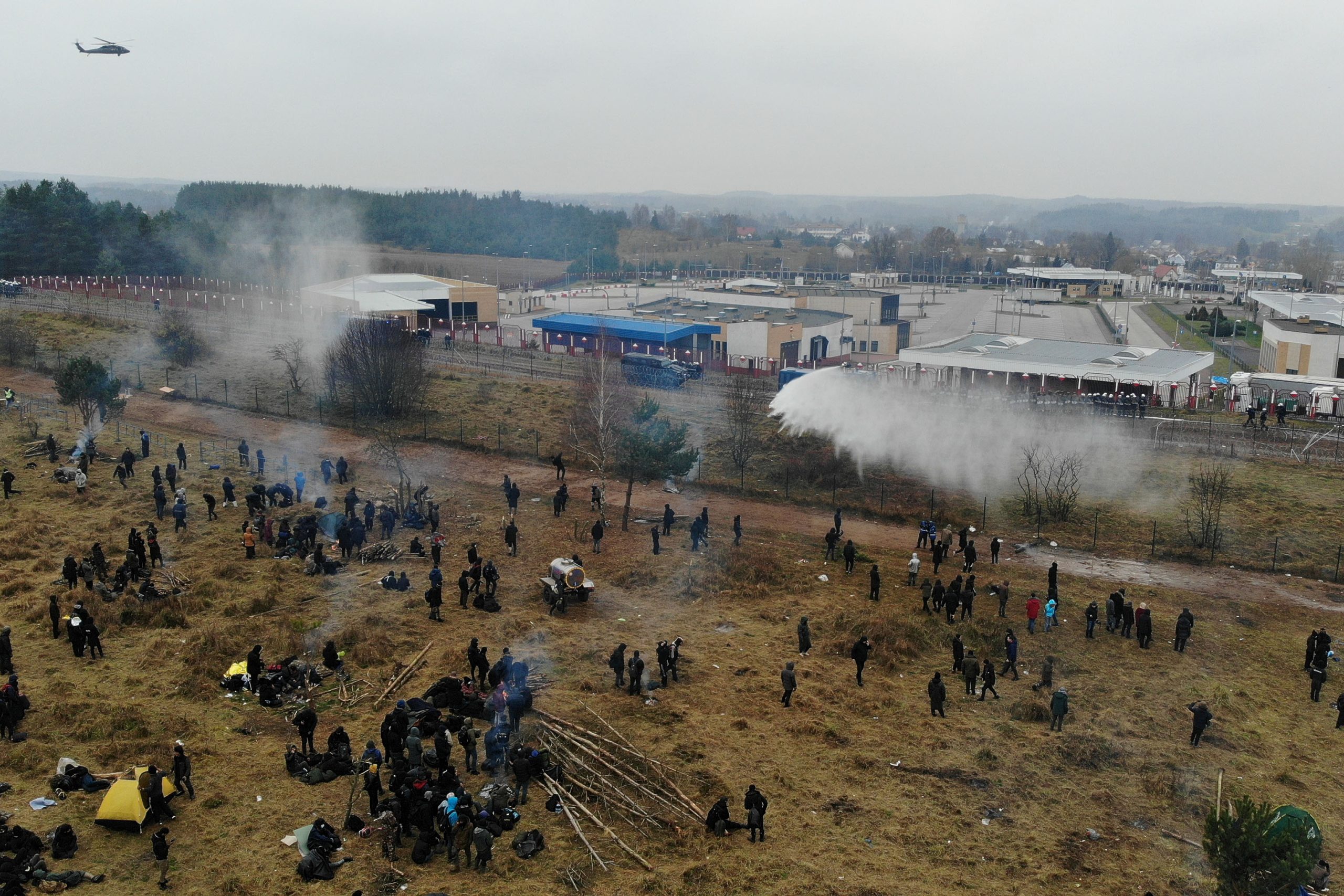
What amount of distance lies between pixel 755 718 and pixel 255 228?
116 meters

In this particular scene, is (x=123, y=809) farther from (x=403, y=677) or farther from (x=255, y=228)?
(x=255, y=228)

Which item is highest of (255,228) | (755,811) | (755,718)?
(255,228)

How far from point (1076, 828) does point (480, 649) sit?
10.5 metres

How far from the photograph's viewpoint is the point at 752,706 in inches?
750

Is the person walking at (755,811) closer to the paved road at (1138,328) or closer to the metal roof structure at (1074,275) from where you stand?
the paved road at (1138,328)

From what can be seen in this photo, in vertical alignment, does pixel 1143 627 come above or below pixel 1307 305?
below

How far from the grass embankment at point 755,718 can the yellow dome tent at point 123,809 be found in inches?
9.8

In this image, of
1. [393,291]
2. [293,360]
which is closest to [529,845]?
[293,360]

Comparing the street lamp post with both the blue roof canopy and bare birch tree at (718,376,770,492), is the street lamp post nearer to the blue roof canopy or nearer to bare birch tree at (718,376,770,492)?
the blue roof canopy

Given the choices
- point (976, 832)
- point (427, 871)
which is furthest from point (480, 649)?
point (976, 832)

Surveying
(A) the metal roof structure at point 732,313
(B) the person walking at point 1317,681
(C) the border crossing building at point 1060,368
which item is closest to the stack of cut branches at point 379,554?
(B) the person walking at point 1317,681

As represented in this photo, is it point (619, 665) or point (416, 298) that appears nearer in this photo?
point (619, 665)

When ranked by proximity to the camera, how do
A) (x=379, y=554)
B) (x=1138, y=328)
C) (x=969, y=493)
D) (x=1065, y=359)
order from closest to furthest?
(x=379, y=554) → (x=969, y=493) → (x=1065, y=359) → (x=1138, y=328)

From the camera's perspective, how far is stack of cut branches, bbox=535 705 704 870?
1513 cm
